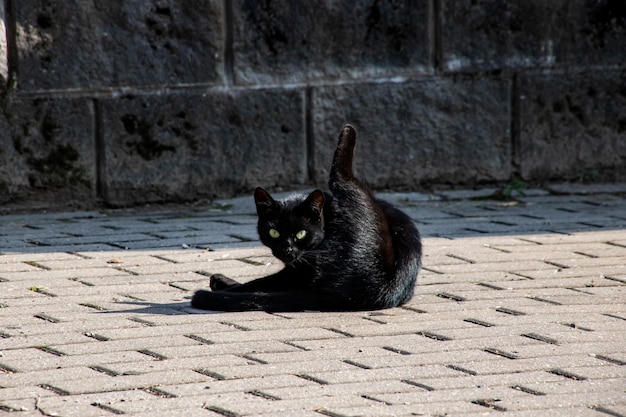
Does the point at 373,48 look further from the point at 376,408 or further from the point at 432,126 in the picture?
the point at 376,408

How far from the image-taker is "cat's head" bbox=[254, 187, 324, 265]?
425cm

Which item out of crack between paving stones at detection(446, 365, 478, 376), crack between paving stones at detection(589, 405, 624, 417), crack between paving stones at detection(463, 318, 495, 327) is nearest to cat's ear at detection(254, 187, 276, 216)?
crack between paving stones at detection(463, 318, 495, 327)

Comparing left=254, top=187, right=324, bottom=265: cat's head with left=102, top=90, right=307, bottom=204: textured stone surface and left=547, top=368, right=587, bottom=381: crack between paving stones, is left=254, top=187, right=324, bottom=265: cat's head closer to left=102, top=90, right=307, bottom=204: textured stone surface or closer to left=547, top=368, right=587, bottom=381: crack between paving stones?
left=547, top=368, right=587, bottom=381: crack between paving stones

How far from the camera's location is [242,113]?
6.41m

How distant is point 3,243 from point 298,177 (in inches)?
74.9

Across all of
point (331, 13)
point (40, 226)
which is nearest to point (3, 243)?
point (40, 226)

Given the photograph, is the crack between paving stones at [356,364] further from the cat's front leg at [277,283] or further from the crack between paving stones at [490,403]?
the cat's front leg at [277,283]

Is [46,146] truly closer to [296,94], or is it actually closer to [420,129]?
[296,94]

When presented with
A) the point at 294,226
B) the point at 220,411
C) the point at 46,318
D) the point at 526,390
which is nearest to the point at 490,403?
the point at 526,390

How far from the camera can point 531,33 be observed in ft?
22.2

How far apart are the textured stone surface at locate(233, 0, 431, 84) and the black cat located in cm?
212

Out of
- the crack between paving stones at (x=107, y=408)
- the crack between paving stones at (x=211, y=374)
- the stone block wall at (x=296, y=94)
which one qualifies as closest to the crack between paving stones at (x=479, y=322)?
the crack between paving stones at (x=211, y=374)

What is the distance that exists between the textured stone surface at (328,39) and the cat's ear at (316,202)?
2296mm

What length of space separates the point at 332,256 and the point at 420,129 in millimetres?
2596
